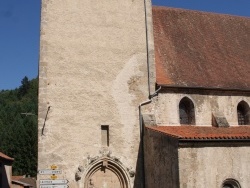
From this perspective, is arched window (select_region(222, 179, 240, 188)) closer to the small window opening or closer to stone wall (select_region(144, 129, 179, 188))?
stone wall (select_region(144, 129, 179, 188))

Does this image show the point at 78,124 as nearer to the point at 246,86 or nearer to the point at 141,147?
the point at 141,147

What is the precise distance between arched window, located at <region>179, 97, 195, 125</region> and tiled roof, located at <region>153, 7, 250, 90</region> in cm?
76

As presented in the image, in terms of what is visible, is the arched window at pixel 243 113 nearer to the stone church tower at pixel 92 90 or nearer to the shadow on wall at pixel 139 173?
the stone church tower at pixel 92 90

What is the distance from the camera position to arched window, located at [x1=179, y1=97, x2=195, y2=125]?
15359 millimetres

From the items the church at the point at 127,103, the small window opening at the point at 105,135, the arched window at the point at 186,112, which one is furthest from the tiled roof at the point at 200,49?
the small window opening at the point at 105,135

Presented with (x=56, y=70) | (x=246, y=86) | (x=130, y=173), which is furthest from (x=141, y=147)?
(x=246, y=86)

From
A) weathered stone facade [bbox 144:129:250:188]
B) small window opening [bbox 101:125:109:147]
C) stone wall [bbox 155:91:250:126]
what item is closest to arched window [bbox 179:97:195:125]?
stone wall [bbox 155:91:250:126]

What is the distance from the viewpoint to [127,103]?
48.5 feet

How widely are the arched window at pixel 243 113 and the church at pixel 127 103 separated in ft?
0.16

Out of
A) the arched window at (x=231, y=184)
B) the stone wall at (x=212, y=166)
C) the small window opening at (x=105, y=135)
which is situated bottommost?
the arched window at (x=231, y=184)

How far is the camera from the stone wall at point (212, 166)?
445 inches

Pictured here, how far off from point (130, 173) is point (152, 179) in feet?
3.53

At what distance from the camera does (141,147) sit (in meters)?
14.4

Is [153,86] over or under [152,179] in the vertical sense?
over
